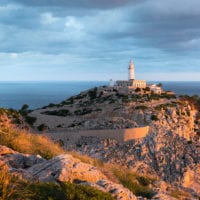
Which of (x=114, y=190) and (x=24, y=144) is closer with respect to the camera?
(x=114, y=190)

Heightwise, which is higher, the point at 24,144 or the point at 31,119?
the point at 24,144

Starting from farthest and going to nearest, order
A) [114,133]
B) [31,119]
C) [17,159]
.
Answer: [31,119] → [114,133] → [17,159]

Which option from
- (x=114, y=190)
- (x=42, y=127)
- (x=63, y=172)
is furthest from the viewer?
(x=42, y=127)

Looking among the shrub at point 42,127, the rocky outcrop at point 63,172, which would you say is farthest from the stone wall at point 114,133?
the rocky outcrop at point 63,172

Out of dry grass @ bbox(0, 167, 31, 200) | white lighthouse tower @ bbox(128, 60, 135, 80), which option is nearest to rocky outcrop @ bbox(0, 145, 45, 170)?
dry grass @ bbox(0, 167, 31, 200)

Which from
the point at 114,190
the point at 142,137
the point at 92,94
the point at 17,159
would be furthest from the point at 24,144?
the point at 92,94

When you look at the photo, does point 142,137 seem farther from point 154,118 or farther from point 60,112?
point 60,112

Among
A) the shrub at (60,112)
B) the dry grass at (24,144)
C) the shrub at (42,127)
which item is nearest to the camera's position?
the dry grass at (24,144)

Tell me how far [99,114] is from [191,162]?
15017 millimetres

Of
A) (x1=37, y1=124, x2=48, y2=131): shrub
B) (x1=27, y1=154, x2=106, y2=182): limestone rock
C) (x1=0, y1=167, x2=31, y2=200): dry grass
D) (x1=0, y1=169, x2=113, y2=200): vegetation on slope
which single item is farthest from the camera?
(x1=37, y1=124, x2=48, y2=131): shrub

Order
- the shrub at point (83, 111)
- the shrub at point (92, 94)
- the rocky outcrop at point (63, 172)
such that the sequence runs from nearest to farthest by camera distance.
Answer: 1. the rocky outcrop at point (63, 172)
2. the shrub at point (83, 111)
3. the shrub at point (92, 94)

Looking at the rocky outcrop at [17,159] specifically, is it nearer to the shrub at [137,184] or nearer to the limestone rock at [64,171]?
the limestone rock at [64,171]

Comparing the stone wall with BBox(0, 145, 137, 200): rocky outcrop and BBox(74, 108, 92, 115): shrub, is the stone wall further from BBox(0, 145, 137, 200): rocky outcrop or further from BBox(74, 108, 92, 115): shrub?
BBox(0, 145, 137, 200): rocky outcrop

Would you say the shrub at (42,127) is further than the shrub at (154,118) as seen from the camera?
No
